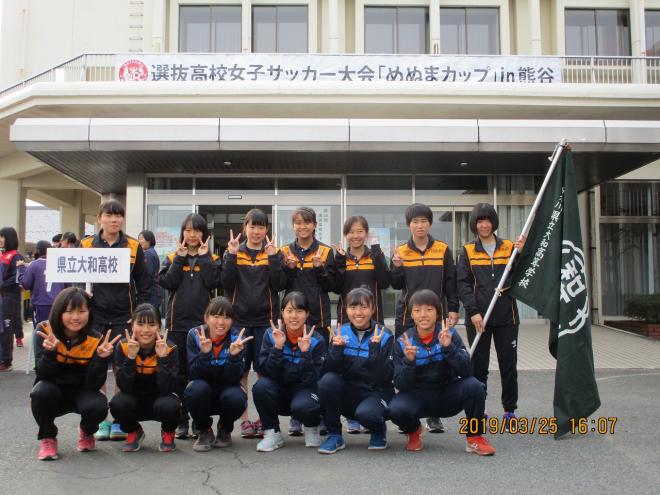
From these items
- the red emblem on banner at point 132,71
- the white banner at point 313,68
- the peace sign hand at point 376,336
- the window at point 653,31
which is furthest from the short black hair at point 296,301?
the window at point 653,31

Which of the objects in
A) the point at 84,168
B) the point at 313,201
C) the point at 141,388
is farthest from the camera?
the point at 313,201

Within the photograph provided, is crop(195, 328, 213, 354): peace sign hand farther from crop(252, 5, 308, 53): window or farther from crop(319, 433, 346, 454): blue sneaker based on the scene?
crop(252, 5, 308, 53): window

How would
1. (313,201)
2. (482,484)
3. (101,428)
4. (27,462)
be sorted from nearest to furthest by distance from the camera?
(482,484) → (27,462) → (101,428) → (313,201)

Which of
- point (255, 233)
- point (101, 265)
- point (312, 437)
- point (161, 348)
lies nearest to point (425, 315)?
point (312, 437)

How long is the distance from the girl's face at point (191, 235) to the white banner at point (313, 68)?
875 centimetres

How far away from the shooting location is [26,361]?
8430mm

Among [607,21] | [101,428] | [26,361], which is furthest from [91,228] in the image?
[101,428]

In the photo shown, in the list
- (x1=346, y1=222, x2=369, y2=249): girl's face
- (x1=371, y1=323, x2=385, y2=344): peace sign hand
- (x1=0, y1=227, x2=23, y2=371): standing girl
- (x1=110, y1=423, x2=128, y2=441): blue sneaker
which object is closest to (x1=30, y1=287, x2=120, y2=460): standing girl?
(x1=110, y1=423, x2=128, y2=441): blue sneaker

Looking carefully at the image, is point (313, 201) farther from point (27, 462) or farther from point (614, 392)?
point (27, 462)

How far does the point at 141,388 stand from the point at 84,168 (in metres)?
8.39

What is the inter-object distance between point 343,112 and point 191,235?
28.2 feet

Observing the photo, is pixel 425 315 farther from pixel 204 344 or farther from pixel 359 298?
pixel 204 344

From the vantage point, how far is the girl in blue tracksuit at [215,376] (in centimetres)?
416

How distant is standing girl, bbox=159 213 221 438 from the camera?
4840 mm
